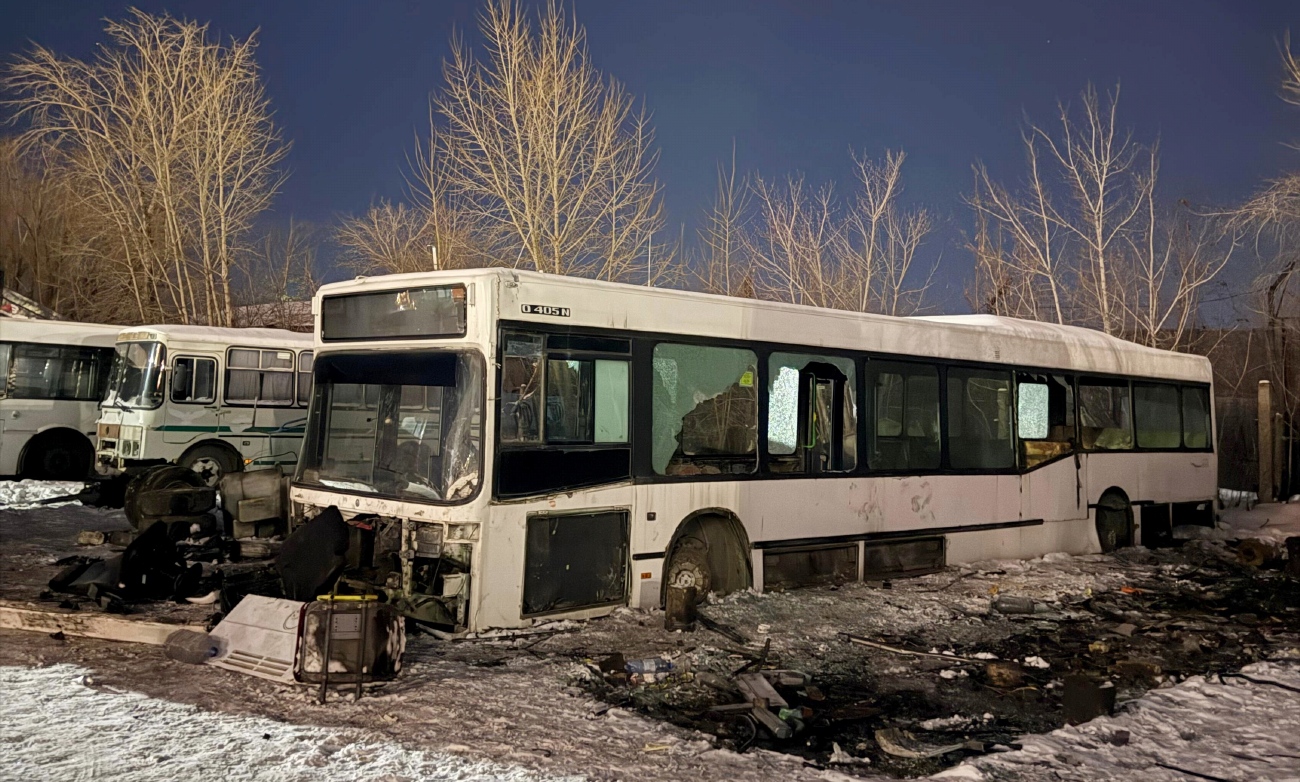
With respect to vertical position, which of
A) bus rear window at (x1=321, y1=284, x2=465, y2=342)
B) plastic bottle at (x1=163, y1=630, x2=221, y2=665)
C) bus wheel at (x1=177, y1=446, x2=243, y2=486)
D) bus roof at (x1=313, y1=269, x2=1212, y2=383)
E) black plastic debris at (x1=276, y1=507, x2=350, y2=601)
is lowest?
plastic bottle at (x1=163, y1=630, x2=221, y2=665)

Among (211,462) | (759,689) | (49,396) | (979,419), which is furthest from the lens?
(49,396)

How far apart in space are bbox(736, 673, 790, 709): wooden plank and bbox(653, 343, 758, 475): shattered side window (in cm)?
235

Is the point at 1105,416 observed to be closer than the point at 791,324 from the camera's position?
No

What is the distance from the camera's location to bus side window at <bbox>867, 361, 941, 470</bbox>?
34.7 ft

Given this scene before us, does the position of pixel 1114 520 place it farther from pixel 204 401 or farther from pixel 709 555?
pixel 204 401

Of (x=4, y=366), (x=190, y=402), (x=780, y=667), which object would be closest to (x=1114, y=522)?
(x=780, y=667)

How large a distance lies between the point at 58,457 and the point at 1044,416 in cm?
1739

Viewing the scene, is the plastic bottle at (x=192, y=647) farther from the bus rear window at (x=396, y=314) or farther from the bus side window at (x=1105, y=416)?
the bus side window at (x=1105, y=416)

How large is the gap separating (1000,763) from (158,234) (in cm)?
2719

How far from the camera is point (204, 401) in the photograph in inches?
675

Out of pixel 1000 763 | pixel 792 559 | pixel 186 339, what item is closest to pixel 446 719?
pixel 1000 763

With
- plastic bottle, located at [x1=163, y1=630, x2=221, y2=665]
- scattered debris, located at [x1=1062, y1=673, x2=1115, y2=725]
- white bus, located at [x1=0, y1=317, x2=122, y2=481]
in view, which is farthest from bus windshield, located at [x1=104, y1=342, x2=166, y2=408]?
scattered debris, located at [x1=1062, y1=673, x2=1115, y2=725]

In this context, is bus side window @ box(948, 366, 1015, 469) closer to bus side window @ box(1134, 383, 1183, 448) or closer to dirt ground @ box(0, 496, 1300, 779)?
dirt ground @ box(0, 496, 1300, 779)

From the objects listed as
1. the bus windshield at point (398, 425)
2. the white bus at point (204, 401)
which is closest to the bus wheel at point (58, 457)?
the white bus at point (204, 401)
